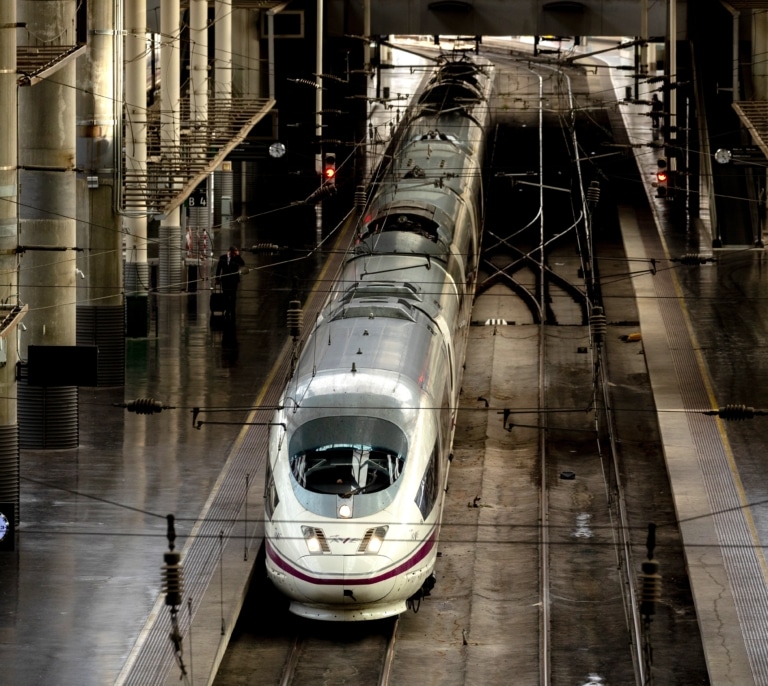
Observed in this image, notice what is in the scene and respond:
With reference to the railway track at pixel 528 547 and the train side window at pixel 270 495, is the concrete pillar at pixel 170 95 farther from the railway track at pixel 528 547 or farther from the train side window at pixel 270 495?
the train side window at pixel 270 495

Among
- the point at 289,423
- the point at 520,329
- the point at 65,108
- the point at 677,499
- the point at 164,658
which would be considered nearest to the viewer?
the point at 164,658

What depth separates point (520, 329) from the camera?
38.5 m

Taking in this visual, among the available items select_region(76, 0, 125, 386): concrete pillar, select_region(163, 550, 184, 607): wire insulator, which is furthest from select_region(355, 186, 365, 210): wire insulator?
select_region(163, 550, 184, 607): wire insulator

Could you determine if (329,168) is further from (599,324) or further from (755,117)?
(599,324)

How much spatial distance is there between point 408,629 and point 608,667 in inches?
104

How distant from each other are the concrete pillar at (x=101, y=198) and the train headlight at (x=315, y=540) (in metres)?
11.9


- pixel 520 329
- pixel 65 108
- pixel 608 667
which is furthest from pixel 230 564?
pixel 520 329

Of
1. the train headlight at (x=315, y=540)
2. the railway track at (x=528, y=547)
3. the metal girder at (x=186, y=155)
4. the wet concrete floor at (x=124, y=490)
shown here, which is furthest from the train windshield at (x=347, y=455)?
the metal girder at (x=186, y=155)

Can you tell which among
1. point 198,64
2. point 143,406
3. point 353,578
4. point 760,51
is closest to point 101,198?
point 198,64

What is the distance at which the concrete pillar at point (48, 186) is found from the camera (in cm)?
2703

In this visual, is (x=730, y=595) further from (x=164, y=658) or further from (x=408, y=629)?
(x=164, y=658)

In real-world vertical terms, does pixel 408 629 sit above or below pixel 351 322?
below

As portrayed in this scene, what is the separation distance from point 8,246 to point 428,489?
6.60 metres

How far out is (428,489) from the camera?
2242cm
